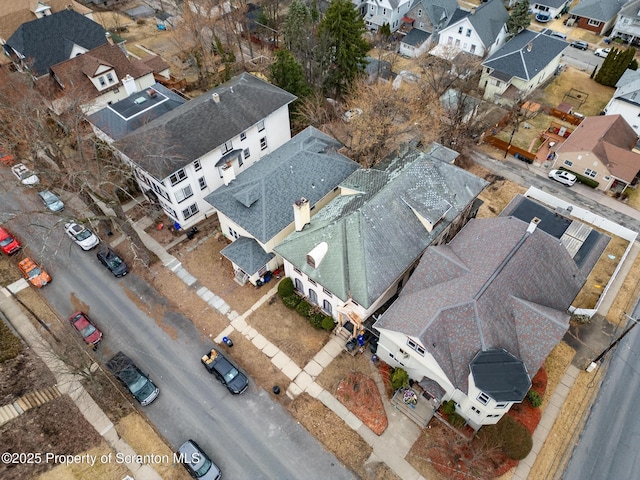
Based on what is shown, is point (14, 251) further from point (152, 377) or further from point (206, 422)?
point (206, 422)

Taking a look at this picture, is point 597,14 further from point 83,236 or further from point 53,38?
point 83,236

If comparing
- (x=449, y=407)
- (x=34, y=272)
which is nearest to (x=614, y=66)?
(x=449, y=407)

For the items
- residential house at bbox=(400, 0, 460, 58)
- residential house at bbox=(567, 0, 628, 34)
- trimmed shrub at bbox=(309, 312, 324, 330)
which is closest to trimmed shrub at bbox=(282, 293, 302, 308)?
trimmed shrub at bbox=(309, 312, 324, 330)

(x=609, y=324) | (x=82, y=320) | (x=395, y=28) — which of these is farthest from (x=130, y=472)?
(x=395, y=28)

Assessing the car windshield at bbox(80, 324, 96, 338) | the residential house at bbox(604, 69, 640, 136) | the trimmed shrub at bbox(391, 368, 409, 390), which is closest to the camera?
the trimmed shrub at bbox(391, 368, 409, 390)

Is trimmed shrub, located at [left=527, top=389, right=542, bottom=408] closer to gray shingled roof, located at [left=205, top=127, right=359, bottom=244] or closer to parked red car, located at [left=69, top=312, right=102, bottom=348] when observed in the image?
gray shingled roof, located at [left=205, top=127, right=359, bottom=244]

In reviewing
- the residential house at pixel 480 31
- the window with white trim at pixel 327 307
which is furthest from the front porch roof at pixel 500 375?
the residential house at pixel 480 31
